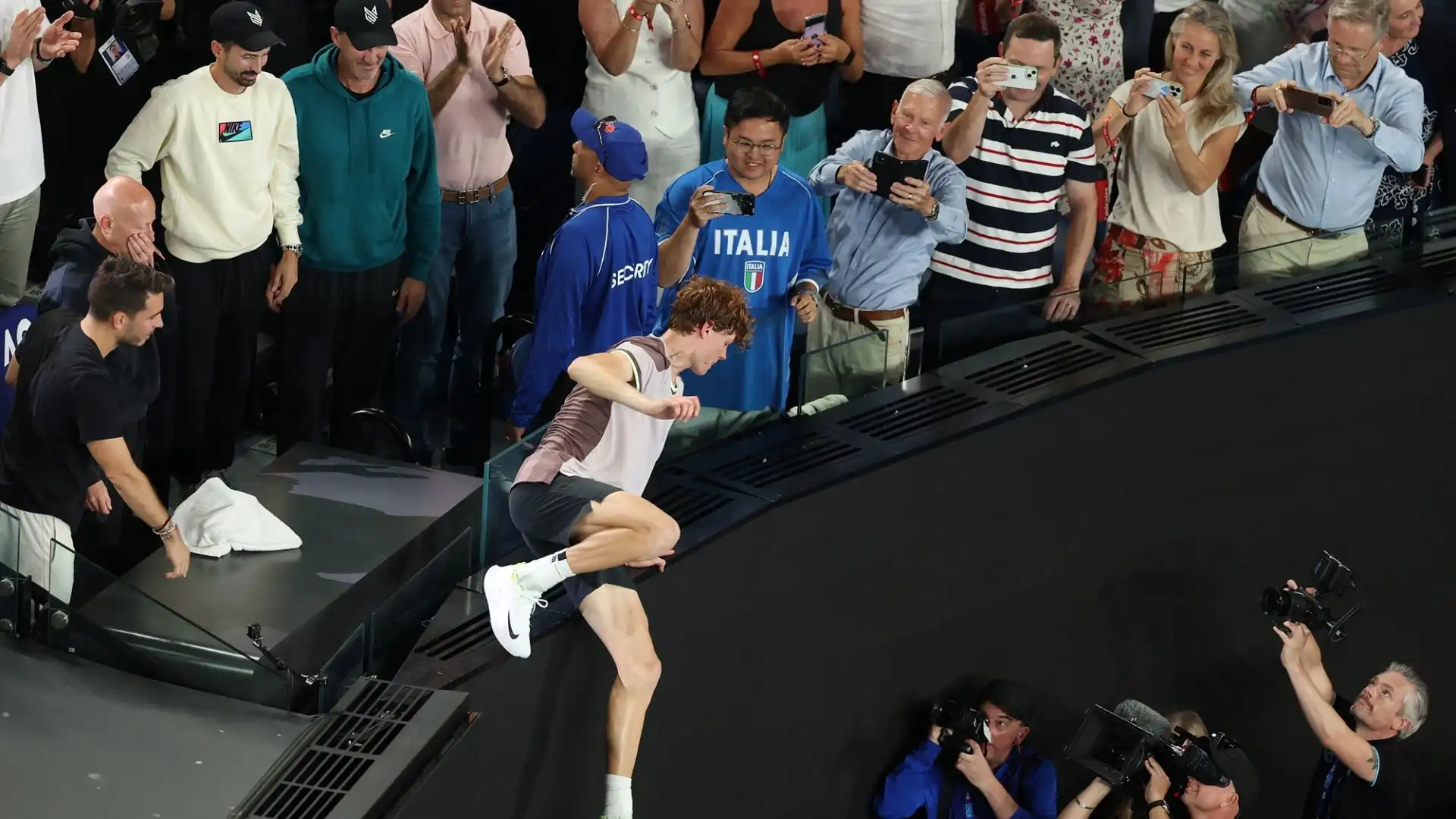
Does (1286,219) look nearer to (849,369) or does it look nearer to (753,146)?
(849,369)

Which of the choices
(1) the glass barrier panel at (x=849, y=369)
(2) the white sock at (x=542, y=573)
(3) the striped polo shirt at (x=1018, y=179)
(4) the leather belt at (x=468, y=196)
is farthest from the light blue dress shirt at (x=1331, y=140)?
(2) the white sock at (x=542, y=573)

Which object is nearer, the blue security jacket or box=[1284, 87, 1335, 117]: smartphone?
the blue security jacket

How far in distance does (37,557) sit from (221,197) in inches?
57.5

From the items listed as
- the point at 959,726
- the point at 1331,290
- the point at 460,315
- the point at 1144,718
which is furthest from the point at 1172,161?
the point at 460,315

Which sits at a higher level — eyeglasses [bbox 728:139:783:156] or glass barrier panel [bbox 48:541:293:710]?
eyeglasses [bbox 728:139:783:156]

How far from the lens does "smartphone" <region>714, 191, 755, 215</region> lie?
5.27 metres

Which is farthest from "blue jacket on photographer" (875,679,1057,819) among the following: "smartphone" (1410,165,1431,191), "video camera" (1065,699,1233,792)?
"smartphone" (1410,165,1431,191)

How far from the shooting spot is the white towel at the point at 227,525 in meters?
4.70

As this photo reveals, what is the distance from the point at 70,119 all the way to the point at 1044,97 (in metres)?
3.05

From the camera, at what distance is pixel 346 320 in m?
5.81

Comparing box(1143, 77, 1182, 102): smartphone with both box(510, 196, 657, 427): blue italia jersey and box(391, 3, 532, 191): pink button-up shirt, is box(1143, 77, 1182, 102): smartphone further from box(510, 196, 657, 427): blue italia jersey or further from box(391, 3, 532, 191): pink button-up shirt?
box(391, 3, 532, 191): pink button-up shirt

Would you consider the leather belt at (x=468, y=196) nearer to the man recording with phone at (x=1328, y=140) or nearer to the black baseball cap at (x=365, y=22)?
the black baseball cap at (x=365, y=22)

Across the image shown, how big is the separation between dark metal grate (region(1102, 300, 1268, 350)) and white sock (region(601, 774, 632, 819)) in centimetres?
261

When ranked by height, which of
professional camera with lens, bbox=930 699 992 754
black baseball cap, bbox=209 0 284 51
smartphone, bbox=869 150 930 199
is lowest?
professional camera with lens, bbox=930 699 992 754
